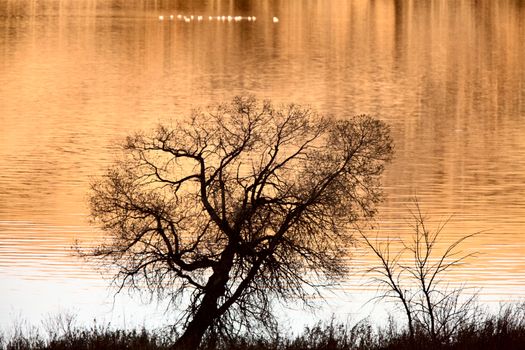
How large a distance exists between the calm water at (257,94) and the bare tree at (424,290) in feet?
2.87

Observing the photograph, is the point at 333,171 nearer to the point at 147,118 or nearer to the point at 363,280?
the point at 363,280

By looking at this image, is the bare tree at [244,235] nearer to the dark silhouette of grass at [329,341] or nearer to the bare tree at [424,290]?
the dark silhouette of grass at [329,341]

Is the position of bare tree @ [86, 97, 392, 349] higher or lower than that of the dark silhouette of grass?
higher

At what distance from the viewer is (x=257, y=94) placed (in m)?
61.3

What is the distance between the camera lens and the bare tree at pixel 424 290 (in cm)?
1669

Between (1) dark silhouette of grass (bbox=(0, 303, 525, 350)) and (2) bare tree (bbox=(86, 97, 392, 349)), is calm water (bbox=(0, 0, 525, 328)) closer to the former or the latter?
(2) bare tree (bbox=(86, 97, 392, 349))

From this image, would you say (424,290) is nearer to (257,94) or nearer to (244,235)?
(244,235)

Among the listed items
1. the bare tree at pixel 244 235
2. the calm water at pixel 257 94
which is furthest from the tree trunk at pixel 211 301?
the calm water at pixel 257 94

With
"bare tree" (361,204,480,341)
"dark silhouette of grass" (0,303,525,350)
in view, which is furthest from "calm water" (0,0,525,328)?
"dark silhouette of grass" (0,303,525,350)

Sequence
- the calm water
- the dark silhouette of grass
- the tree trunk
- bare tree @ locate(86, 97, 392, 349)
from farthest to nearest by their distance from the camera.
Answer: the calm water < bare tree @ locate(86, 97, 392, 349) < the tree trunk < the dark silhouette of grass

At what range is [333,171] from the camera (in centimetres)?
2191

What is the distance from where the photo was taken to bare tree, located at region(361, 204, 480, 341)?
657 inches

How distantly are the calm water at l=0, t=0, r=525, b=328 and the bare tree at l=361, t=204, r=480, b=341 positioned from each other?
34.5 inches

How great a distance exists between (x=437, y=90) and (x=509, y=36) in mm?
35152
